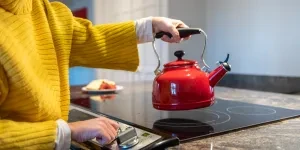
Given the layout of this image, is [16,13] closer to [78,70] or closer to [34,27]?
[34,27]

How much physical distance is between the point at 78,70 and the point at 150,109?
2562mm

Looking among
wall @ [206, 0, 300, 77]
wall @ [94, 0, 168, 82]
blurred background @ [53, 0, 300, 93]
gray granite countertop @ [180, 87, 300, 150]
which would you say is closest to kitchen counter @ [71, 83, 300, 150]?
gray granite countertop @ [180, 87, 300, 150]

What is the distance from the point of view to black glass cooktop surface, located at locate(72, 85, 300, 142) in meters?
0.72

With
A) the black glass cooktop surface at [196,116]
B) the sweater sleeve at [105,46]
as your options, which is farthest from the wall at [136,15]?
the sweater sleeve at [105,46]

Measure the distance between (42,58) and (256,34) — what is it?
54.2 inches

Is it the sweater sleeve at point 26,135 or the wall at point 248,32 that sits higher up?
the wall at point 248,32

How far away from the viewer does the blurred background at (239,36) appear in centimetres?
159

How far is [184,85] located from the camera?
77cm

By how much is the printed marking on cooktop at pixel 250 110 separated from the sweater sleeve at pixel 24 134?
50 centimetres

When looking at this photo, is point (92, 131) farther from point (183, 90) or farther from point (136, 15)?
point (136, 15)

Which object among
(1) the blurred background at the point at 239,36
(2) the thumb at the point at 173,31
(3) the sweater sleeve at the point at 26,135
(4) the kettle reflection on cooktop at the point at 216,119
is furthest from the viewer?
(1) the blurred background at the point at 239,36

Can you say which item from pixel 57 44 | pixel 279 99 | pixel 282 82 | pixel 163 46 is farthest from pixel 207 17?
pixel 57 44

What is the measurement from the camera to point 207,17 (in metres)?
2.23

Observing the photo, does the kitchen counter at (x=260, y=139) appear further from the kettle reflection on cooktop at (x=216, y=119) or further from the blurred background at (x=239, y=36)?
the blurred background at (x=239, y=36)
